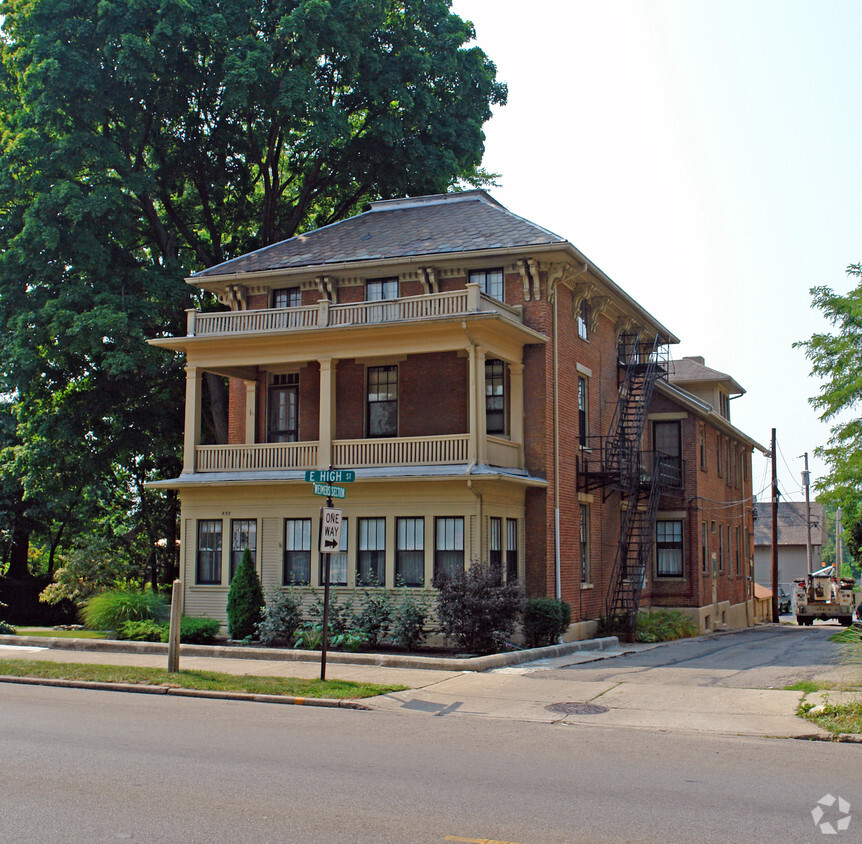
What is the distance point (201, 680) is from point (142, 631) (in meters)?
7.69

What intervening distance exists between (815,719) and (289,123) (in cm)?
2771

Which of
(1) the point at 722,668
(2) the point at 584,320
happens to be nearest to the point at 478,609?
(1) the point at 722,668

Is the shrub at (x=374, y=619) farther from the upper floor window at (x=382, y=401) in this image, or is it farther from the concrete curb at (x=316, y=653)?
the upper floor window at (x=382, y=401)

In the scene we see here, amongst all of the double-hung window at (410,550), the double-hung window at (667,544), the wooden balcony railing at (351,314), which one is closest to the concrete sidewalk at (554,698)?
the double-hung window at (410,550)

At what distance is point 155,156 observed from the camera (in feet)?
117

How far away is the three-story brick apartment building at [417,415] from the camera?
77.6ft

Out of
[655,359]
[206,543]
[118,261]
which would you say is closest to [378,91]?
[118,261]

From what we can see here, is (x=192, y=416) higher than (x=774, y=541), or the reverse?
(x=192, y=416)

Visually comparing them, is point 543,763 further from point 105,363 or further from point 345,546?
point 105,363

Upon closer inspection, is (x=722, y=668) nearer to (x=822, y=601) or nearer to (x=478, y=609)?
(x=478, y=609)

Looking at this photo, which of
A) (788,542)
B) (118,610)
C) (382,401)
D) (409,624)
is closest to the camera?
(409,624)

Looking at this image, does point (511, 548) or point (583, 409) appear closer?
point (511, 548)

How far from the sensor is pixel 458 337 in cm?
2333

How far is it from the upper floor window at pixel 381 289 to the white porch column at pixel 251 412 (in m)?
Answer: 4.09
